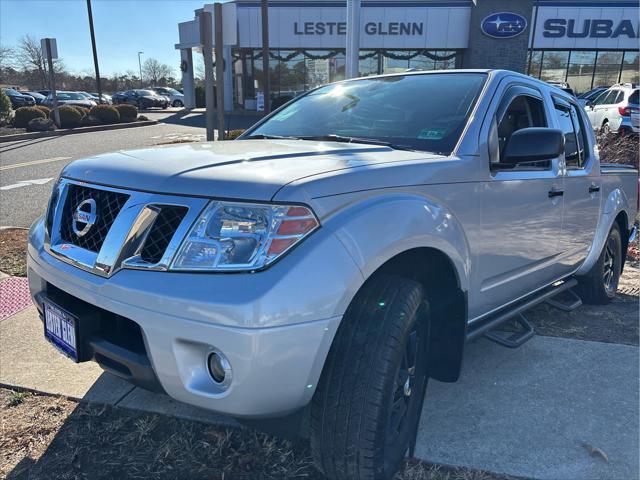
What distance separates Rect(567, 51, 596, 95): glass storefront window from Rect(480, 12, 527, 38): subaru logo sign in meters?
7.00

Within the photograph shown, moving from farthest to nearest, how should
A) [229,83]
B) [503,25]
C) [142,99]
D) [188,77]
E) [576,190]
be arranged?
[142,99] → [188,77] → [229,83] → [503,25] → [576,190]

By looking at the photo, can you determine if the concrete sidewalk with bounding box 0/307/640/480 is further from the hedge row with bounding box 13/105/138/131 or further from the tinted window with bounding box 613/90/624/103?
the hedge row with bounding box 13/105/138/131

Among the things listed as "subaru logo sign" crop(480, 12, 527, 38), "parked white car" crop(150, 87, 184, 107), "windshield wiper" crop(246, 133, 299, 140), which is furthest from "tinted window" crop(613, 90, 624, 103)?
"parked white car" crop(150, 87, 184, 107)

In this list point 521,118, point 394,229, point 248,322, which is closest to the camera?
point 248,322

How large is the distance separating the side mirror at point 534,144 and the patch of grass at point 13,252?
4.18 metres

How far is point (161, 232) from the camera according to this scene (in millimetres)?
1805

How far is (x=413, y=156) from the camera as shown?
7.64 feet

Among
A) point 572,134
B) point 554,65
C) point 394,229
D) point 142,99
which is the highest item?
point 554,65

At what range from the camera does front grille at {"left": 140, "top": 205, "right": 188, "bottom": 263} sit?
1.78m

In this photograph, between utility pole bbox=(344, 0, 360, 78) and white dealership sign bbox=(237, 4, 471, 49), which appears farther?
white dealership sign bbox=(237, 4, 471, 49)

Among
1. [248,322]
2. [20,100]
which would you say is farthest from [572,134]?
[20,100]

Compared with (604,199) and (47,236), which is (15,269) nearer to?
(47,236)

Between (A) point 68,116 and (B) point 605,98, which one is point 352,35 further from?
(A) point 68,116

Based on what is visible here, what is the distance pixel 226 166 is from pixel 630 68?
32.6m
